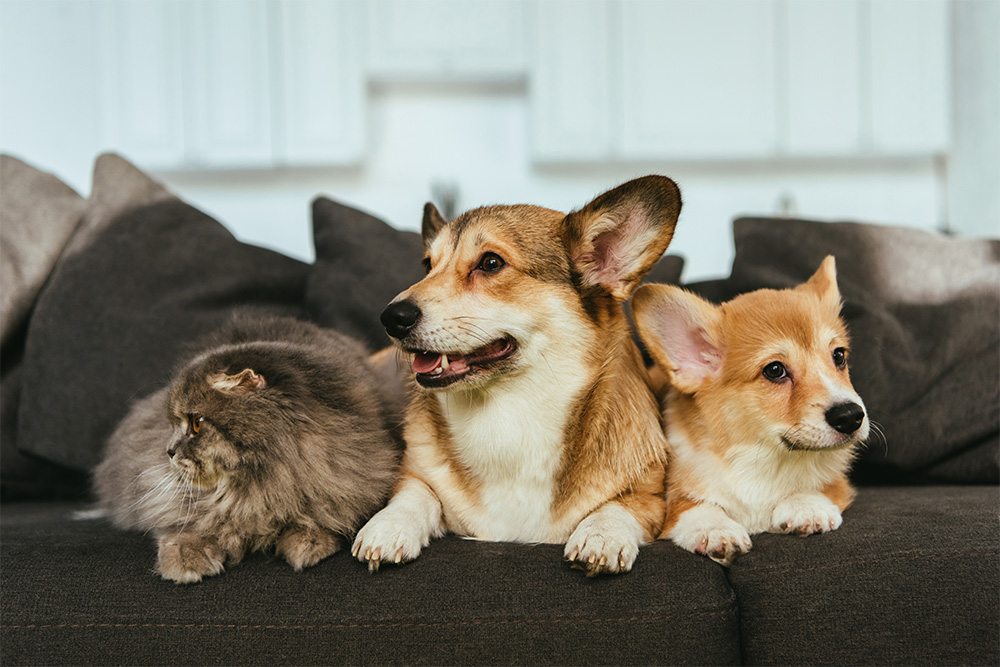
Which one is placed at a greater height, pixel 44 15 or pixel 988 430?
pixel 44 15

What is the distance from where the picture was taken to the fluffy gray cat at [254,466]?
124cm

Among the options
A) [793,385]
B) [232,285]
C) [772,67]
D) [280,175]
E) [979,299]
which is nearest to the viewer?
[793,385]

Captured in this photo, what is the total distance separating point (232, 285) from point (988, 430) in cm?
214

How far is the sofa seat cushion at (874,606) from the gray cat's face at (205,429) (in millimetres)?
1001

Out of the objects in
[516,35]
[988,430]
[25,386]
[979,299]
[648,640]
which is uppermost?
[516,35]

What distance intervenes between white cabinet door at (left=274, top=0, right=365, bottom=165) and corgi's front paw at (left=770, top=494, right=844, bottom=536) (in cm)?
336

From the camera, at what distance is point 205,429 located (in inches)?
48.8

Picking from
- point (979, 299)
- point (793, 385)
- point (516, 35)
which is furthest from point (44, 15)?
point (979, 299)

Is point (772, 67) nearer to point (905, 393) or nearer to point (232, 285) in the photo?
point (905, 393)

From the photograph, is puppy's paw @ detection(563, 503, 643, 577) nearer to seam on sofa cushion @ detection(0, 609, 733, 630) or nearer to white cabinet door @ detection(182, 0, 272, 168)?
seam on sofa cushion @ detection(0, 609, 733, 630)

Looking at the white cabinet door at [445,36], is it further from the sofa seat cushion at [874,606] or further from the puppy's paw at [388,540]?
the sofa seat cushion at [874,606]

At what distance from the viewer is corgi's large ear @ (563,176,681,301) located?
1.27m

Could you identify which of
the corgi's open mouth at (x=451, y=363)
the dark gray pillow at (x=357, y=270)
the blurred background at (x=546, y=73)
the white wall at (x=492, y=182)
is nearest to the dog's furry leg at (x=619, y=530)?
the corgi's open mouth at (x=451, y=363)

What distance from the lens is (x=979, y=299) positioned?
1797 mm
